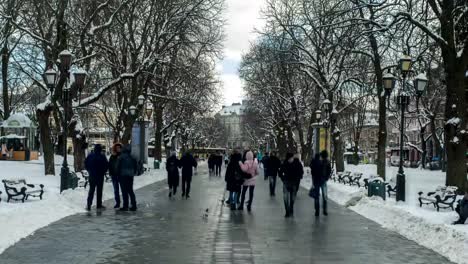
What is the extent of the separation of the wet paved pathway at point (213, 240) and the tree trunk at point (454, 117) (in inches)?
269

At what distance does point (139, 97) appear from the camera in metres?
38.3

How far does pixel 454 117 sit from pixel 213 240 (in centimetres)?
1431

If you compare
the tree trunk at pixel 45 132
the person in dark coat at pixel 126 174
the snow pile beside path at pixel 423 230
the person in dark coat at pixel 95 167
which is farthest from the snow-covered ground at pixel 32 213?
the tree trunk at pixel 45 132

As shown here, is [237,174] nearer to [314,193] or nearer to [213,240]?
[314,193]

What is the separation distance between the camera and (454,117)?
23312mm

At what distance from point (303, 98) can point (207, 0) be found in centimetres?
2253

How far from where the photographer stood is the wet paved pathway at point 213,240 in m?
10.1

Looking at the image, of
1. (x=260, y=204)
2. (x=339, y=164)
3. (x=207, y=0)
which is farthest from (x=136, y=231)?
(x=339, y=164)

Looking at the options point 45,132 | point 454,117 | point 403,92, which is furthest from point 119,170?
point 45,132

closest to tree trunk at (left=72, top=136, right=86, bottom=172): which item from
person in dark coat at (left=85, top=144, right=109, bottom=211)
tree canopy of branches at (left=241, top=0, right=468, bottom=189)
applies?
tree canopy of branches at (left=241, top=0, right=468, bottom=189)

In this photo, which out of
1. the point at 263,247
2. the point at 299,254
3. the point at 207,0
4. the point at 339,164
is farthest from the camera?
the point at 339,164

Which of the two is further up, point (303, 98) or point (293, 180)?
point (303, 98)

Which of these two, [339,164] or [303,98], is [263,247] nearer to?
[339,164]

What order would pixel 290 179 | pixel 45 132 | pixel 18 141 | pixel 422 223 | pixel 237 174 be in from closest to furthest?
pixel 422 223 → pixel 290 179 → pixel 237 174 → pixel 45 132 → pixel 18 141
